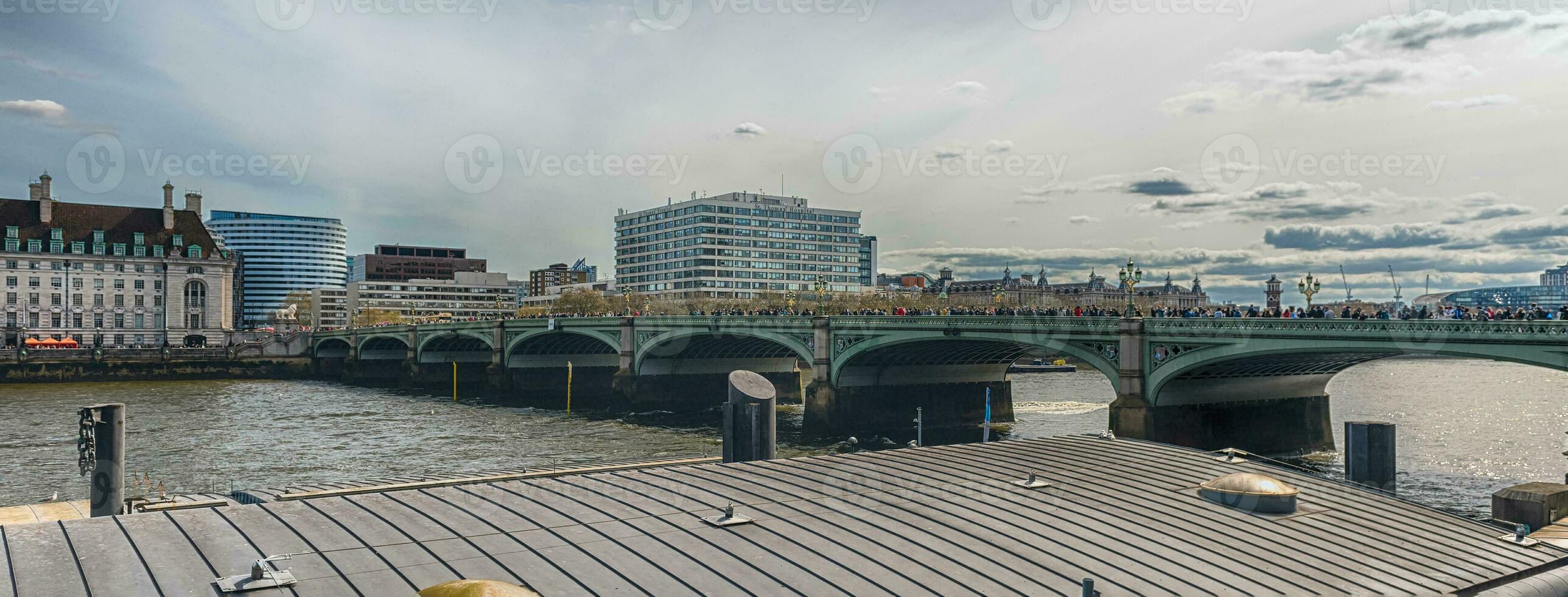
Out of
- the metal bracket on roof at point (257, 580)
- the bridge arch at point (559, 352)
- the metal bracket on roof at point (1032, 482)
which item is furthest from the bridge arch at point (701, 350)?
the metal bracket on roof at point (257, 580)

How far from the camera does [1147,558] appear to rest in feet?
45.5

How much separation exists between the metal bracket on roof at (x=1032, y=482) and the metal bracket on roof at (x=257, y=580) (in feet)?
37.3

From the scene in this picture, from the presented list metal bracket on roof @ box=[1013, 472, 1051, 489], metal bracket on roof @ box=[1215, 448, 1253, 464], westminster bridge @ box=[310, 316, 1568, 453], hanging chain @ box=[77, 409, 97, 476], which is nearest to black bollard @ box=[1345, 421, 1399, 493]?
metal bracket on roof @ box=[1215, 448, 1253, 464]

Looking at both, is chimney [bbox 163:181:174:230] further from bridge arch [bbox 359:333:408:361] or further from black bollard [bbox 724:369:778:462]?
black bollard [bbox 724:369:778:462]

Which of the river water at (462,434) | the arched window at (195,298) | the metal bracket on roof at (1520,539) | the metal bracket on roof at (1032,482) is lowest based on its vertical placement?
the river water at (462,434)

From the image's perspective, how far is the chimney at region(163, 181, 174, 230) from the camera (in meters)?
146

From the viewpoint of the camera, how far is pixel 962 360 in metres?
71.8

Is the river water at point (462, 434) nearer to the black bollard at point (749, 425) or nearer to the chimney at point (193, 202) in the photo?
the black bollard at point (749, 425)

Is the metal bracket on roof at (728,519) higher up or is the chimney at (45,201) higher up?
the chimney at (45,201)

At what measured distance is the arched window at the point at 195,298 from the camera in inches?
5728

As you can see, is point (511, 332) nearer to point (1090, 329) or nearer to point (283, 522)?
point (1090, 329)

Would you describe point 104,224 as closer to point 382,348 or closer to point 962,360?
point 382,348

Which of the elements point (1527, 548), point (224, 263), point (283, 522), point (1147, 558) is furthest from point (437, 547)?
point (224, 263)

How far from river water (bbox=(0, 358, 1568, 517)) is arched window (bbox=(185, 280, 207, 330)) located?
130ft
